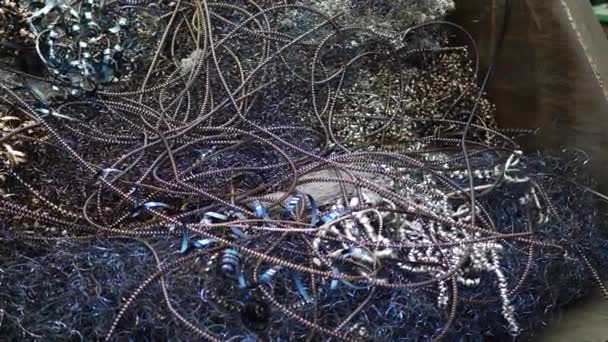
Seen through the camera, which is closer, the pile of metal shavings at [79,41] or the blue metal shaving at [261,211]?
the blue metal shaving at [261,211]

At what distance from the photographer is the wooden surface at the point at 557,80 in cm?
92

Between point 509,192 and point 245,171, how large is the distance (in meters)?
0.35

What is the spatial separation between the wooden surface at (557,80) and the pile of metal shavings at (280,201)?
0.03 metres

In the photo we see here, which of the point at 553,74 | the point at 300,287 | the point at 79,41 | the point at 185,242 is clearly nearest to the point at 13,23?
the point at 79,41

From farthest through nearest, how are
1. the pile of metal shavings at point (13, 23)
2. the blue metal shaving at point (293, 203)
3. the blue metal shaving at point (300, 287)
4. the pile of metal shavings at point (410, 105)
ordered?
the pile of metal shavings at point (410, 105), the pile of metal shavings at point (13, 23), the blue metal shaving at point (293, 203), the blue metal shaving at point (300, 287)

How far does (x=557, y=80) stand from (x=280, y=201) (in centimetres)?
49

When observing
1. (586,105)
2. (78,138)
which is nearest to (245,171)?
(78,138)

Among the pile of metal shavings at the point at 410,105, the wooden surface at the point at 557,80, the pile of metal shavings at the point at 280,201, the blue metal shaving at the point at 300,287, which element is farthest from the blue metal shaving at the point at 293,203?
the wooden surface at the point at 557,80

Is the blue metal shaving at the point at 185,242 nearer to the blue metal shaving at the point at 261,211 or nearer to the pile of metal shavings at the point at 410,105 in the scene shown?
the blue metal shaving at the point at 261,211

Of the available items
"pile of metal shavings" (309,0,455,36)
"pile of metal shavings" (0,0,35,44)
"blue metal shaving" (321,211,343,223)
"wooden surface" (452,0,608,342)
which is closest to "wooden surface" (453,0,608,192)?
"wooden surface" (452,0,608,342)

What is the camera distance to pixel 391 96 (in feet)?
3.48

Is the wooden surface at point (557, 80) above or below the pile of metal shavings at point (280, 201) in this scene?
above

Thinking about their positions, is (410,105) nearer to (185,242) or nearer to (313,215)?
(313,215)

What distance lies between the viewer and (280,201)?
0.78 meters
